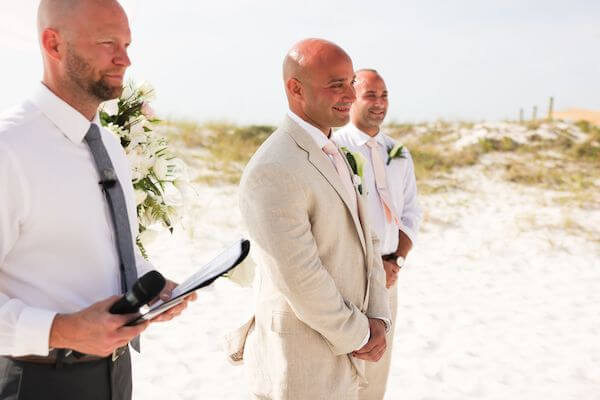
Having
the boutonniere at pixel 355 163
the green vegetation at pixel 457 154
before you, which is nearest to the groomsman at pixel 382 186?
the boutonniere at pixel 355 163

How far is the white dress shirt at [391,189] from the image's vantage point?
3.55 metres

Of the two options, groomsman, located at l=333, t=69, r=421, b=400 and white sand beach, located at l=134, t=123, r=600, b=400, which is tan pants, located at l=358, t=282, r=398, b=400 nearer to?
groomsman, located at l=333, t=69, r=421, b=400

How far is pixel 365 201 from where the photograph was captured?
8.73ft

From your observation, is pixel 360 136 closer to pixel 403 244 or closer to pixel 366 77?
pixel 366 77

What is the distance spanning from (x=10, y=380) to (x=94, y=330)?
1.29 ft

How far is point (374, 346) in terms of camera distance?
2436 mm

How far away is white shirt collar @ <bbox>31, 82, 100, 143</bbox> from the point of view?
5.41 ft

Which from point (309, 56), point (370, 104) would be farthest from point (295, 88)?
point (370, 104)

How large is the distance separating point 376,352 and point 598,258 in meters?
7.44

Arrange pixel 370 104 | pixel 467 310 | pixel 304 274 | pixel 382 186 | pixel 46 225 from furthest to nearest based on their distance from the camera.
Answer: pixel 467 310
pixel 370 104
pixel 382 186
pixel 304 274
pixel 46 225


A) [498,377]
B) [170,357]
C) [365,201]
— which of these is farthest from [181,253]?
[365,201]

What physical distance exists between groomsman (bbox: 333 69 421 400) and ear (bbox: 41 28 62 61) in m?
2.18

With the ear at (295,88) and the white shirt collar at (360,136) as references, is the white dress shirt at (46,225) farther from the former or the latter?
the white shirt collar at (360,136)

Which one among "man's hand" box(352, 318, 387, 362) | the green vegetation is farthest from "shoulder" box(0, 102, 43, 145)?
the green vegetation
